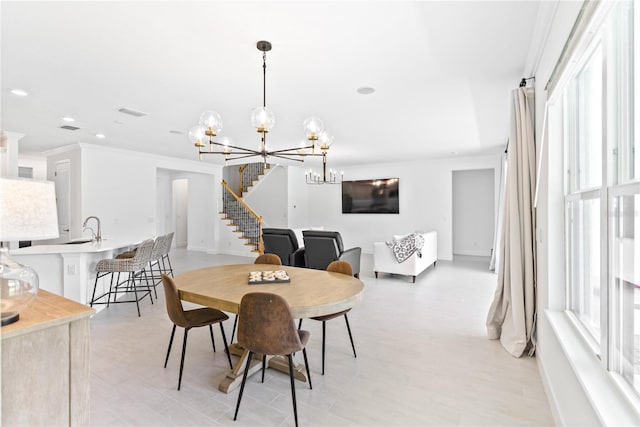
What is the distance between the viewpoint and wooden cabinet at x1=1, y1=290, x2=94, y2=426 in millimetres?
1173

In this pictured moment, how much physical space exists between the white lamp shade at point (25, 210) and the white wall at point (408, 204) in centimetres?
795

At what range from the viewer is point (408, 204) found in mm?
8609

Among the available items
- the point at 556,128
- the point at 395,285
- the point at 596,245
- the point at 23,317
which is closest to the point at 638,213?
the point at 596,245

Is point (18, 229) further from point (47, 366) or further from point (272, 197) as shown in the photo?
point (272, 197)

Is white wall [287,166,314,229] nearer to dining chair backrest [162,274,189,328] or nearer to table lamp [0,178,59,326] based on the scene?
dining chair backrest [162,274,189,328]

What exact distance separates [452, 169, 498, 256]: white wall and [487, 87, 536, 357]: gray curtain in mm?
5657

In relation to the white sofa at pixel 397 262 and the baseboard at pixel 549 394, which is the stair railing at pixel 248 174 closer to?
the white sofa at pixel 397 262

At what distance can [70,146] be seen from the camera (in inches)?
244

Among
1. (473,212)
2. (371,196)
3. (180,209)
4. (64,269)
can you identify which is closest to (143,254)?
(64,269)

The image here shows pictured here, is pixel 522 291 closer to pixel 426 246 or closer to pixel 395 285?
pixel 395 285

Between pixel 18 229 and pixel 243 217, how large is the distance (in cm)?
803

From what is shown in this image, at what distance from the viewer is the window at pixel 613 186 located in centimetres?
117

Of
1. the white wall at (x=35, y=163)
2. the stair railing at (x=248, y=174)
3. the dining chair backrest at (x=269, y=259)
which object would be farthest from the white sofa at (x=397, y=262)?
the white wall at (x=35, y=163)

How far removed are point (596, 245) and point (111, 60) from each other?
3.72 meters
